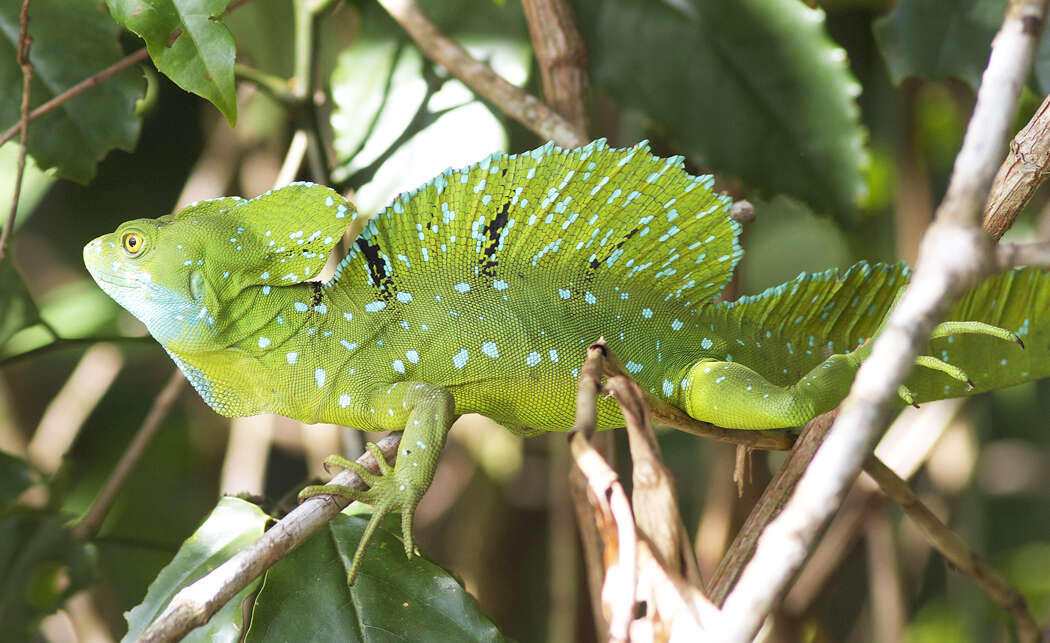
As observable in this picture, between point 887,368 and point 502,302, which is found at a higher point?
point 887,368

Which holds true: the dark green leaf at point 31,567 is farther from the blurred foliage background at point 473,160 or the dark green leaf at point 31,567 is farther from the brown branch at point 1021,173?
the brown branch at point 1021,173

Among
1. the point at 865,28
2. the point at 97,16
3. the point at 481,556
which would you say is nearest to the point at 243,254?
the point at 97,16

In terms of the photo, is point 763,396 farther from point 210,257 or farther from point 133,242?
point 133,242

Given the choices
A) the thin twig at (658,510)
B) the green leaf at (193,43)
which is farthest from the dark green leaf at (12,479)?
the thin twig at (658,510)

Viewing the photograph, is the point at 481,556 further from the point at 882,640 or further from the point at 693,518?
the point at 882,640

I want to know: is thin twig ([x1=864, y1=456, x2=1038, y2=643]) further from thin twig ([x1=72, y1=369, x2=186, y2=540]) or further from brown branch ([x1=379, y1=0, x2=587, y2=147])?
thin twig ([x1=72, y1=369, x2=186, y2=540])

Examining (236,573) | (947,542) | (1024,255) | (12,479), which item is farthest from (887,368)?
(12,479)

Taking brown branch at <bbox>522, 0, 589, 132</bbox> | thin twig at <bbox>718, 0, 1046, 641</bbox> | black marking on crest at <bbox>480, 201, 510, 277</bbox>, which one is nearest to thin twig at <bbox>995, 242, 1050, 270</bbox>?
thin twig at <bbox>718, 0, 1046, 641</bbox>
